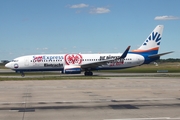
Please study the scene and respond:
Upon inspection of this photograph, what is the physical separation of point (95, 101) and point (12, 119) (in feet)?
18.2

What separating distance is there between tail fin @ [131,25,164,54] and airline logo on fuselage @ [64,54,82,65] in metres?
8.75

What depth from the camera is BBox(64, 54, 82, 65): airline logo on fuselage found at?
45.8 m

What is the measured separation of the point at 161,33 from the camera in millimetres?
49688

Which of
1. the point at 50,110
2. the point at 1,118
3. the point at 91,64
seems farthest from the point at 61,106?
the point at 91,64

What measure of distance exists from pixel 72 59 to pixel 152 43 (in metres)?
12.9

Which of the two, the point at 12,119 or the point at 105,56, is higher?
the point at 105,56

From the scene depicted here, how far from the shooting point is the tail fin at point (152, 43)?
48625 millimetres

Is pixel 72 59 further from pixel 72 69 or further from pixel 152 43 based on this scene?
pixel 152 43

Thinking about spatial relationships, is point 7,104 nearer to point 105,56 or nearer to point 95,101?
point 95,101

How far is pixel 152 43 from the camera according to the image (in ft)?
160

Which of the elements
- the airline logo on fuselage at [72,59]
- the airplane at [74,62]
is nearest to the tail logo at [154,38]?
the airplane at [74,62]

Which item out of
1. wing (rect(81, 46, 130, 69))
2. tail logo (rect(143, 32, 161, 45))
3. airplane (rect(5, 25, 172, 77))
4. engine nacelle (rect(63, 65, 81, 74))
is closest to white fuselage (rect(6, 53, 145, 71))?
airplane (rect(5, 25, 172, 77))

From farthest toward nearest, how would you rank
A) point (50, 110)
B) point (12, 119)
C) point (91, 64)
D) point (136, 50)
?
point (136, 50), point (91, 64), point (50, 110), point (12, 119)

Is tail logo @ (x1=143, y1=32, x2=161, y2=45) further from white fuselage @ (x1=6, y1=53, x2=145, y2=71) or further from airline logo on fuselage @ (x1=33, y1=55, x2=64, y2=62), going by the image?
airline logo on fuselage @ (x1=33, y1=55, x2=64, y2=62)
